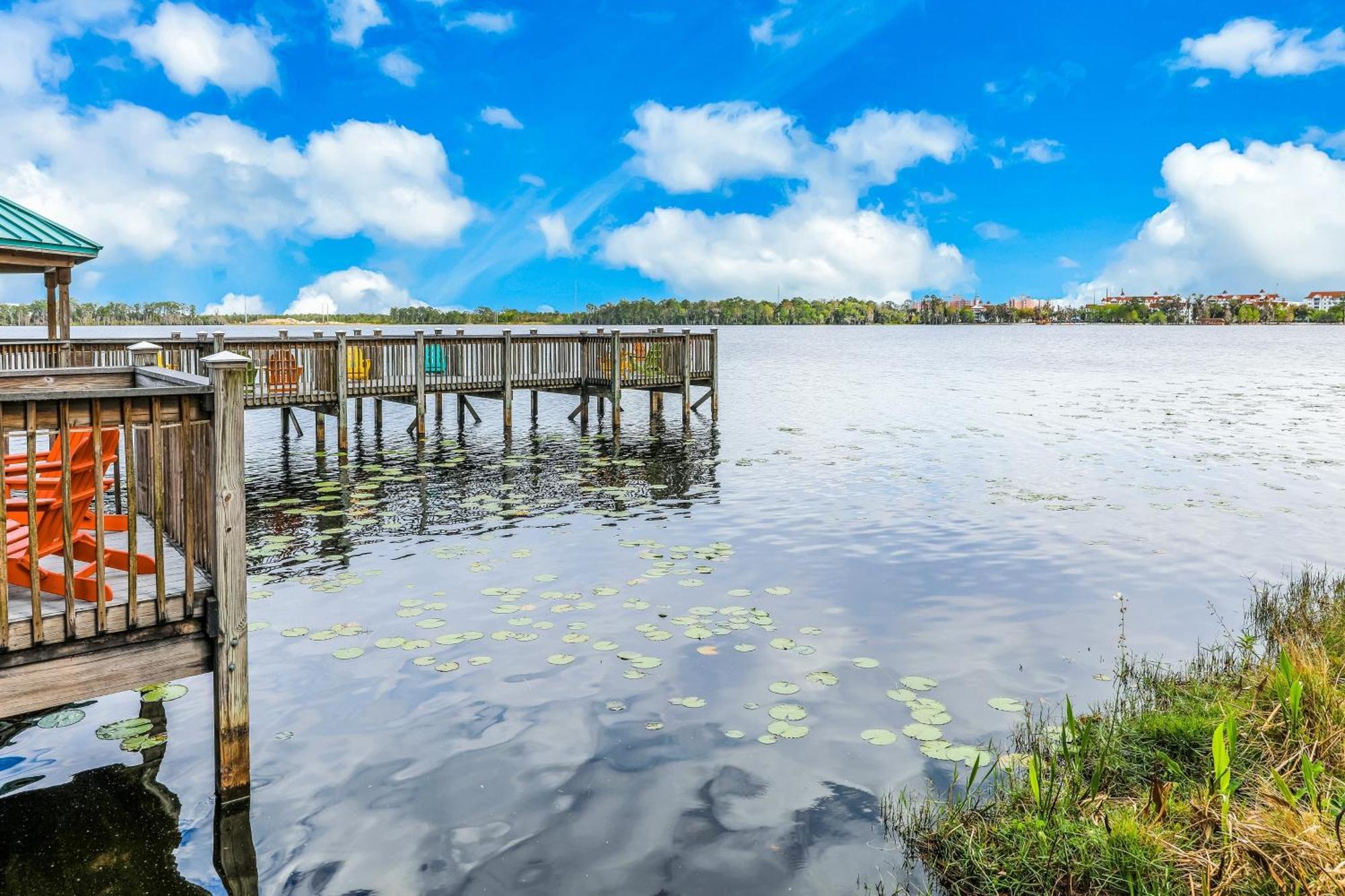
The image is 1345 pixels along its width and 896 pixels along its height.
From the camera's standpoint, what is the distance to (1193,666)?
787 cm

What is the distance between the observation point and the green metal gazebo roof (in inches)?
537

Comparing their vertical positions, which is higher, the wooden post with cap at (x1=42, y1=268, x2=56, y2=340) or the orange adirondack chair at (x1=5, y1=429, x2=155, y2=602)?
the wooden post with cap at (x1=42, y1=268, x2=56, y2=340)

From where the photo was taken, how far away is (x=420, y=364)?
71.2 ft

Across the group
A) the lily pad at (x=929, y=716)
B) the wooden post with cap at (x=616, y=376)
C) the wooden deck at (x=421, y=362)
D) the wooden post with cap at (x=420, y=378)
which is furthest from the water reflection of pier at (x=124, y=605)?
the wooden post with cap at (x=616, y=376)

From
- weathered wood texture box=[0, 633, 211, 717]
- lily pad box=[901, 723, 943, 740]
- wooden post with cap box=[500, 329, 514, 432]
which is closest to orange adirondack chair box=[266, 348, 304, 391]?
wooden post with cap box=[500, 329, 514, 432]

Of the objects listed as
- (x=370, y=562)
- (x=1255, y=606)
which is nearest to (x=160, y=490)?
(x=370, y=562)

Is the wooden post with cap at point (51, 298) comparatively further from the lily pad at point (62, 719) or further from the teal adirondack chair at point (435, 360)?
the lily pad at point (62, 719)

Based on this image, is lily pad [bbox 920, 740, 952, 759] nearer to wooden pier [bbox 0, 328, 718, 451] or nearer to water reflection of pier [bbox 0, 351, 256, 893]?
water reflection of pier [bbox 0, 351, 256, 893]

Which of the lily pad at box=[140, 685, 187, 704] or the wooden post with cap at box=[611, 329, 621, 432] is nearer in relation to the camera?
the lily pad at box=[140, 685, 187, 704]

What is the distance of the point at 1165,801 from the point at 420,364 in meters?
19.1

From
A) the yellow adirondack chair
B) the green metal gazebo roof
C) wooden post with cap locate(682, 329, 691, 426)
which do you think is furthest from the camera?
wooden post with cap locate(682, 329, 691, 426)

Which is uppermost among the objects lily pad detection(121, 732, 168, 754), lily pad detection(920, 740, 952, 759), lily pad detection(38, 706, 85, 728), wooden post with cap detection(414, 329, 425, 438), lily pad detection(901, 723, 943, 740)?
wooden post with cap detection(414, 329, 425, 438)

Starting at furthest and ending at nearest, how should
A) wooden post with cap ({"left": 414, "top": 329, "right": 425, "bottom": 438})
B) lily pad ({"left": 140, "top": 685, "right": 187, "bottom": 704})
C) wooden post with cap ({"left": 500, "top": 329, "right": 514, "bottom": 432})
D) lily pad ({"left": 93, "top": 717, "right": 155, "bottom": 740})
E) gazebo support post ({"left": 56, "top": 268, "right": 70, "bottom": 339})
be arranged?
wooden post with cap ({"left": 500, "top": 329, "right": 514, "bottom": 432}), wooden post with cap ({"left": 414, "top": 329, "right": 425, "bottom": 438}), gazebo support post ({"left": 56, "top": 268, "right": 70, "bottom": 339}), lily pad ({"left": 140, "top": 685, "right": 187, "bottom": 704}), lily pad ({"left": 93, "top": 717, "right": 155, "bottom": 740})

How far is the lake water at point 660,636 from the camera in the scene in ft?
17.6
